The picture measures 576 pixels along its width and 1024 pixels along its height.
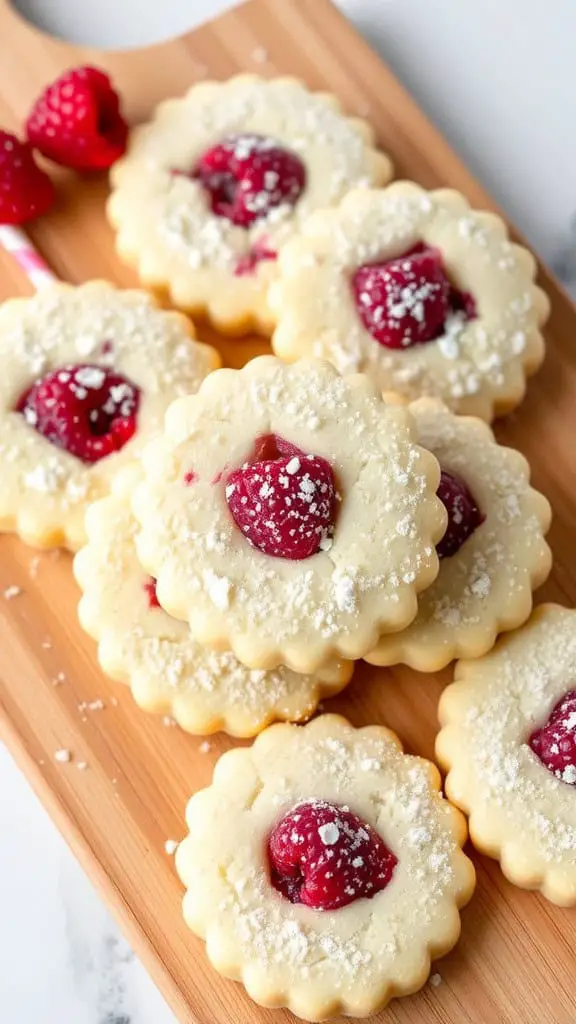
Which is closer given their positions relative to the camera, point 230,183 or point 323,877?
point 323,877

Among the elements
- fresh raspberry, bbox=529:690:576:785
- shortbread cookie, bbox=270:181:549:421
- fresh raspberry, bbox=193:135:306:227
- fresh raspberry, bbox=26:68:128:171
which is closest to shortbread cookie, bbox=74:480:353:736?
fresh raspberry, bbox=529:690:576:785

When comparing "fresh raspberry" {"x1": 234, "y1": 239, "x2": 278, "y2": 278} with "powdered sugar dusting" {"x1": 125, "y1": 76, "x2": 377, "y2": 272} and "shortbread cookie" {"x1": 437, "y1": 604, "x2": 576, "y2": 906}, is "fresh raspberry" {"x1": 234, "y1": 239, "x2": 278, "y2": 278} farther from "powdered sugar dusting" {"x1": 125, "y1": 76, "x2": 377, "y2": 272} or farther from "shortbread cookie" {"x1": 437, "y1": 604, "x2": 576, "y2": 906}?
"shortbread cookie" {"x1": 437, "y1": 604, "x2": 576, "y2": 906}

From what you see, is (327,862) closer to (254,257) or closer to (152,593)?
(152,593)

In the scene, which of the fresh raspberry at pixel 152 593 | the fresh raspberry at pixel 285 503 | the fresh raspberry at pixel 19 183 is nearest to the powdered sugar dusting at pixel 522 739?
the fresh raspberry at pixel 285 503

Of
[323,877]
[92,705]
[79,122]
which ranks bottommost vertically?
[92,705]

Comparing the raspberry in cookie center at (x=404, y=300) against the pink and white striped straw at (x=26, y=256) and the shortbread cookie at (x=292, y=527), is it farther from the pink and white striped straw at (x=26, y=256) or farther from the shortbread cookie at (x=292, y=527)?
the pink and white striped straw at (x=26, y=256)

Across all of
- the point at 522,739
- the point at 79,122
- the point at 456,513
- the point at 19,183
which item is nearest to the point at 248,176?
the point at 79,122

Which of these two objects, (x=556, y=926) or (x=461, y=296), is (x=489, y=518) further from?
(x=556, y=926)
